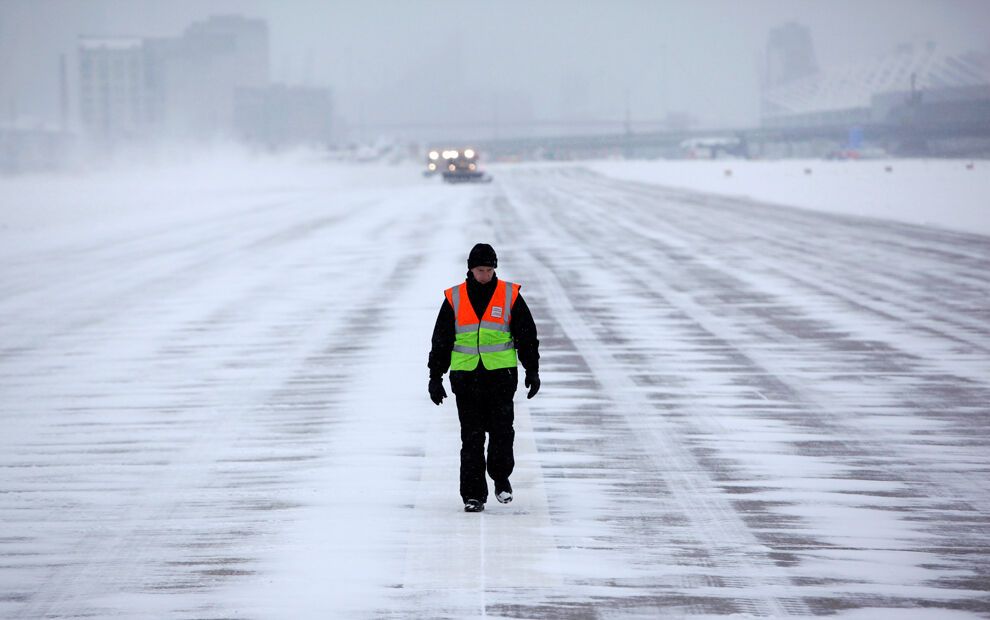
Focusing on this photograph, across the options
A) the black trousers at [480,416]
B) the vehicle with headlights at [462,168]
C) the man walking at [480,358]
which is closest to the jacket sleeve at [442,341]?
the man walking at [480,358]

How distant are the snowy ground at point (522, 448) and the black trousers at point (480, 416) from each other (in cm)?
28

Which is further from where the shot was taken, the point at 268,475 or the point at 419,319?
the point at 419,319

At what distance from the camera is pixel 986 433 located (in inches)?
370

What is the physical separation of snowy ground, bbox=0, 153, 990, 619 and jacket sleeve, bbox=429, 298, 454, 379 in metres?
0.80

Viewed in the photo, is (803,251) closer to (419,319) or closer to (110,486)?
(419,319)

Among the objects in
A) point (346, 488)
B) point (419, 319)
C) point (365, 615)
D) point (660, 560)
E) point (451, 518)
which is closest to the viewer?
point (365, 615)

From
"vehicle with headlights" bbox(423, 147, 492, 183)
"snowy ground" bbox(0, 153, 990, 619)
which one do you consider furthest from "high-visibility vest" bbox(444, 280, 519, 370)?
"vehicle with headlights" bbox(423, 147, 492, 183)

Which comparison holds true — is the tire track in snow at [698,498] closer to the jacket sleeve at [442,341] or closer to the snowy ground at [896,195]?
the jacket sleeve at [442,341]

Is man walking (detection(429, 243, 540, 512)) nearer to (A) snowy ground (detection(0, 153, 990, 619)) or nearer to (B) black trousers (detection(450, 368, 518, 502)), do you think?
(B) black trousers (detection(450, 368, 518, 502))

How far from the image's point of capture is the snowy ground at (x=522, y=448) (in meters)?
6.11

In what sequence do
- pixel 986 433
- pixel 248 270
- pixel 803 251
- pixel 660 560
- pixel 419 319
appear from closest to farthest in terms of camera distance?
1. pixel 660 560
2. pixel 986 433
3. pixel 419 319
4. pixel 248 270
5. pixel 803 251

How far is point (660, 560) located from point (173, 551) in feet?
7.91

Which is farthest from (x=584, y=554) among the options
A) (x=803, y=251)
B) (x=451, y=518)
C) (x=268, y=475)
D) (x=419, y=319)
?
(x=803, y=251)

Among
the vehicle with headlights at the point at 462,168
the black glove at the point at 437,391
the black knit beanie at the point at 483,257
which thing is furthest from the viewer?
the vehicle with headlights at the point at 462,168
